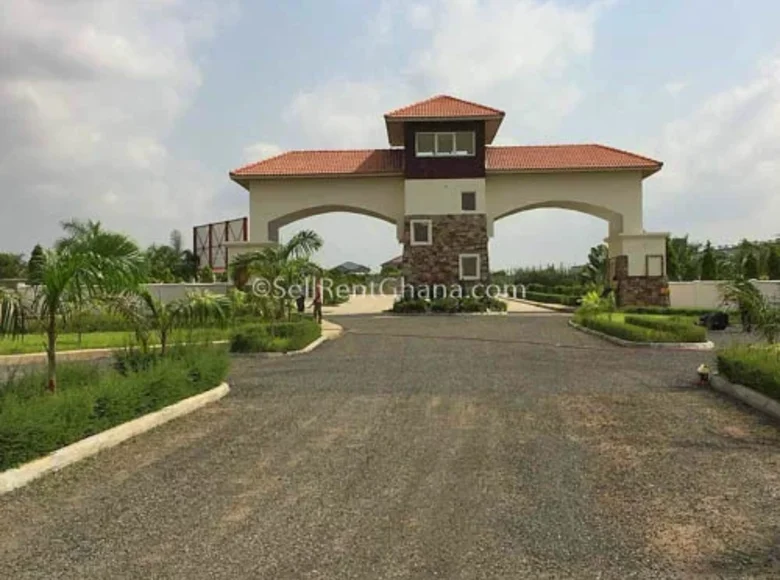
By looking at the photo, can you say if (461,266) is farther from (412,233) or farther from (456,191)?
(456,191)

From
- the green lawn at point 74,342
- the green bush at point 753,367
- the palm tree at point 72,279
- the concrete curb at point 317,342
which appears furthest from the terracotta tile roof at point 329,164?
the palm tree at point 72,279

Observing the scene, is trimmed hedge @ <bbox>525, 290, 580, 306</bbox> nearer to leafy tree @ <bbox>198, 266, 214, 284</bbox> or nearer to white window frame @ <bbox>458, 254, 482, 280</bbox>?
white window frame @ <bbox>458, 254, 482, 280</bbox>

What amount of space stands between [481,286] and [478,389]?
2489 centimetres

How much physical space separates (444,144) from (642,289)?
1080 cm

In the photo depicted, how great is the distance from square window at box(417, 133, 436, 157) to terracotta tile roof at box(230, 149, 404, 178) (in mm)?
1256

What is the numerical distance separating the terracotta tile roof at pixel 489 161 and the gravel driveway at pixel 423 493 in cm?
2586

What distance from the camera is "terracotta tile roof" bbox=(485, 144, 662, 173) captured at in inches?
1436

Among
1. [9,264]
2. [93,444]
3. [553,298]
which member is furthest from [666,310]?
[9,264]

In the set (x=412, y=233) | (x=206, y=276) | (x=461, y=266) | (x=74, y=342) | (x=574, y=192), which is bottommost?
(x=74, y=342)

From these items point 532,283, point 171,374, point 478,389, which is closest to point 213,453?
point 171,374

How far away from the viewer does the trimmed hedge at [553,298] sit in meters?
39.9

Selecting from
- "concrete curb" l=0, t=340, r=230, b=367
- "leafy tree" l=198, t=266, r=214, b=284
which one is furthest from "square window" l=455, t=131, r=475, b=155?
"concrete curb" l=0, t=340, r=230, b=367

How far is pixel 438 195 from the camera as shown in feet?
120

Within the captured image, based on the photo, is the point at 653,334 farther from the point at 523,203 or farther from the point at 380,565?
the point at 523,203
